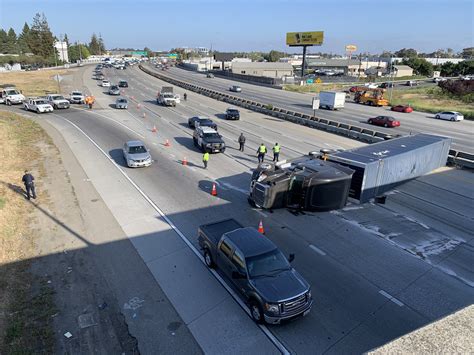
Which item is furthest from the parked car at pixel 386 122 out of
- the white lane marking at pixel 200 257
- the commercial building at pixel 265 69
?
the commercial building at pixel 265 69

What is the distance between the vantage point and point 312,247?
1323cm

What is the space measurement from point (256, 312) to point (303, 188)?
7.91 m

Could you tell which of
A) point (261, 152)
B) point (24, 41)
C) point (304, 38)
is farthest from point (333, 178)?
point (24, 41)

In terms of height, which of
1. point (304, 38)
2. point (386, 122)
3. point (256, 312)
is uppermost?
point (304, 38)

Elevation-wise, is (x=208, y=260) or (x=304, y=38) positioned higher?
(x=304, y=38)

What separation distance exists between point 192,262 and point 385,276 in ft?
21.7

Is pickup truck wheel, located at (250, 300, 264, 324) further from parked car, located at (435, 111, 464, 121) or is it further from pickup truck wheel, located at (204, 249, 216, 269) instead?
parked car, located at (435, 111, 464, 121)

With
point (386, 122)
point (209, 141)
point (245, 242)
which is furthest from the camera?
point (386, 122)

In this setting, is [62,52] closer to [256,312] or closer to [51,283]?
[51,283]

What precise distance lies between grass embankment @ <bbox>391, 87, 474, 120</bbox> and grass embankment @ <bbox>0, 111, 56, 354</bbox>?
2029 inches

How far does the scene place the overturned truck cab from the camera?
15.8 metres

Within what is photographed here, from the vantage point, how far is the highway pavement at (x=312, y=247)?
29.9 feet

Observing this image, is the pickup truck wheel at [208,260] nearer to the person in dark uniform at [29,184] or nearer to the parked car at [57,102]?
the person in dark uniform at [29,184]

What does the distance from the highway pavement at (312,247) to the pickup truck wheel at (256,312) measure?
273mm
